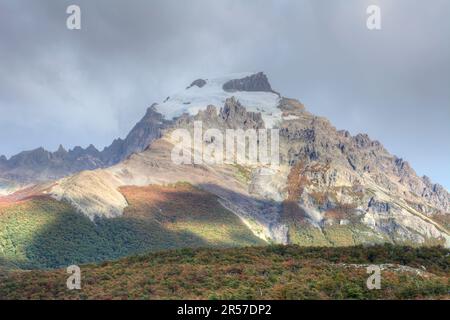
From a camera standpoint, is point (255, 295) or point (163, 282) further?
point (163, 282)

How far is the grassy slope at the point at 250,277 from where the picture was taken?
44844mm

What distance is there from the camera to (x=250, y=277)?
170 feet

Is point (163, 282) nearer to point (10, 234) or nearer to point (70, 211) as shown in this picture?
point (10, 234)

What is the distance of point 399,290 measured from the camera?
142ft

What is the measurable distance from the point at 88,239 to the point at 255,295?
6025 inches

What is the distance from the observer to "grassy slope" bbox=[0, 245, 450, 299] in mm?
44844

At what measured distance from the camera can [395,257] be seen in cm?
5866

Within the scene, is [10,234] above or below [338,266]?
above
